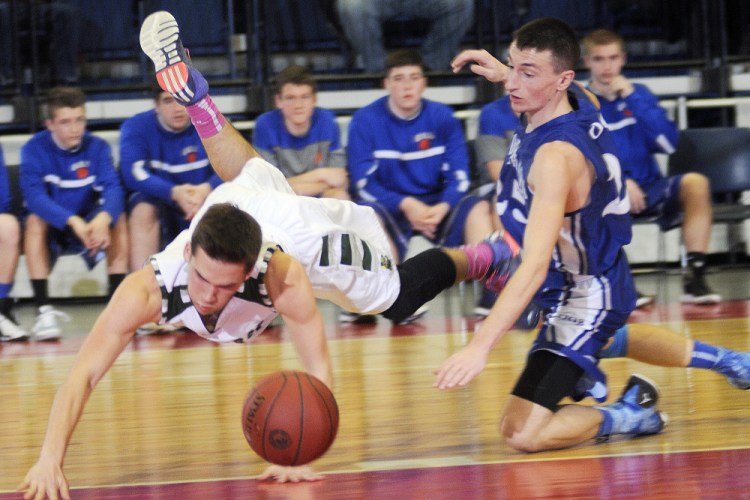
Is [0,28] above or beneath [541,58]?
above

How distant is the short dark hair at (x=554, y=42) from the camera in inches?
129

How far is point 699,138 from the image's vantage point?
6.98 metres

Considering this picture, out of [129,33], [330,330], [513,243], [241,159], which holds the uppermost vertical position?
[129,33]

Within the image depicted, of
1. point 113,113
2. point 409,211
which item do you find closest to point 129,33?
point 113,113

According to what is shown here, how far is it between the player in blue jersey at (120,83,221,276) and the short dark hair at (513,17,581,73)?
3398 mm

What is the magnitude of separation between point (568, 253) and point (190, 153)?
12.3ft

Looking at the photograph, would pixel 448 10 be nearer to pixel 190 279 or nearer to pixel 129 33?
pixel 129 33

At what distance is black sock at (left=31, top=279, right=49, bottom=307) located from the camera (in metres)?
6.30

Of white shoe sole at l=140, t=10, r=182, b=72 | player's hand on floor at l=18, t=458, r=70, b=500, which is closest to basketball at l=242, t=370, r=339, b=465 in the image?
player's hand on floor at l=18, t=458, r=70, b=500

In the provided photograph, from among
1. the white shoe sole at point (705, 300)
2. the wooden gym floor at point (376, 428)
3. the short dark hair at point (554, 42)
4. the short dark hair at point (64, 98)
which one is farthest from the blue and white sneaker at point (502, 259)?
the short dark hair at point (64, 98)

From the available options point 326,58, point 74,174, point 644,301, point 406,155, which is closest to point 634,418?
point 644,301

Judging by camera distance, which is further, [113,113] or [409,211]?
[113,113]

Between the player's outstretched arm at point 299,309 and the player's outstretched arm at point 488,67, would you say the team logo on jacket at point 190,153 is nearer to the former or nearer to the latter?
the player's outstretched arm at point 488,67

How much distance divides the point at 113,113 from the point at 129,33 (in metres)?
0.74
